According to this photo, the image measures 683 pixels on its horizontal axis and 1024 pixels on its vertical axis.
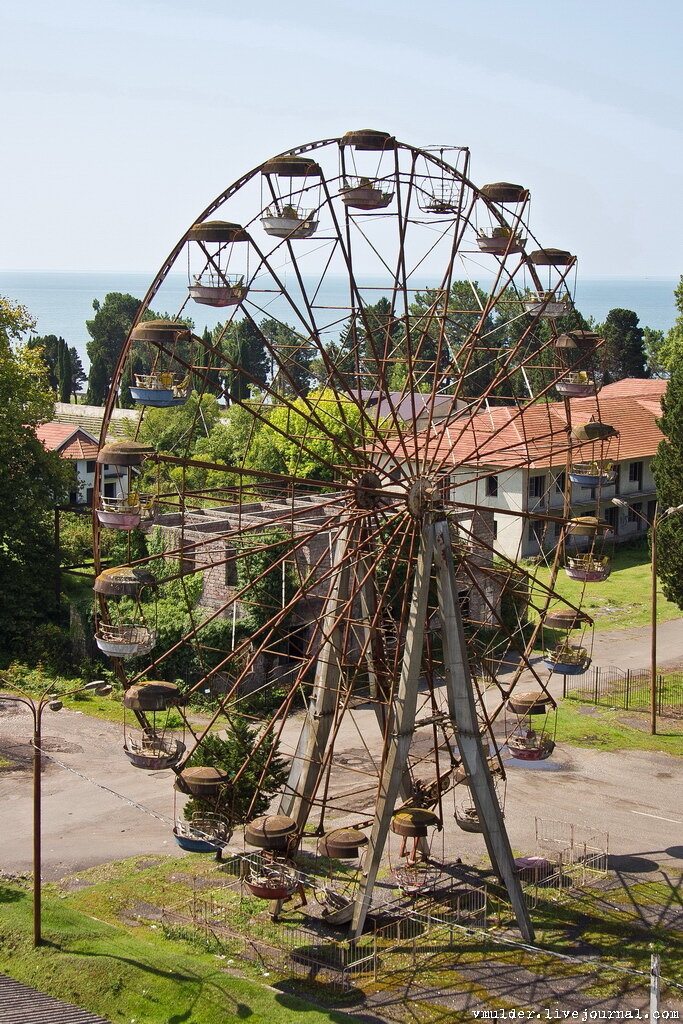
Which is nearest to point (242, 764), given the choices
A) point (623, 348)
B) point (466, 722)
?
point (466, 722)

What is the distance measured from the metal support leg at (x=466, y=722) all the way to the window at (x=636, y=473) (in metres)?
47.4

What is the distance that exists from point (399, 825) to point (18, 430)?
28.5 m

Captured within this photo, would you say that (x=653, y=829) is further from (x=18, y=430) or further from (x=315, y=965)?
(x=18, y=430)

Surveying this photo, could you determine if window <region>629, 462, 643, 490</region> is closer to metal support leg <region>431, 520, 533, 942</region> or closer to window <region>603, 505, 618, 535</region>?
window <region>603, 505, 618, 535</region>

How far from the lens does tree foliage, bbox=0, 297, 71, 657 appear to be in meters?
52.5

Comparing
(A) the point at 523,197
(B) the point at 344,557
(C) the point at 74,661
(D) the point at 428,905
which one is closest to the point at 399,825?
(D) the point at 428,905

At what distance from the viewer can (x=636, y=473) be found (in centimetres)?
7656

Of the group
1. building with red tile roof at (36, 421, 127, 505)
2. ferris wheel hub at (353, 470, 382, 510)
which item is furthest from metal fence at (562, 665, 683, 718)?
building with red tile roof at (36, 421, 127, 505)

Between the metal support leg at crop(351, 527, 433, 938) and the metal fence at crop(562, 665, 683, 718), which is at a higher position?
the metal support leg at crop(351, 527, 433, 938)

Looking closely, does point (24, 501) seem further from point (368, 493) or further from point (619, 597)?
point (619, 597)

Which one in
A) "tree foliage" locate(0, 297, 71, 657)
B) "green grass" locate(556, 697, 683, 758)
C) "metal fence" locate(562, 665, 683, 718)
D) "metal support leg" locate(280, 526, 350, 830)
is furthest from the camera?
"tree foliage" locate(0, 297, 71, 657)

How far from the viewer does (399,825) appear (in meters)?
30.7

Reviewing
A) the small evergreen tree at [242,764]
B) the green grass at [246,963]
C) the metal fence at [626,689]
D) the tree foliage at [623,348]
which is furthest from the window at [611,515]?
the tree foliage at [623,348]

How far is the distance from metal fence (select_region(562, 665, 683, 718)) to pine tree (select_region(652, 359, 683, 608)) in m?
5.03
